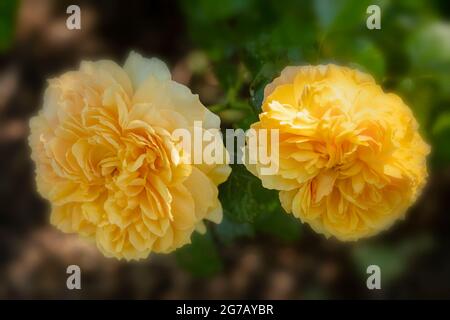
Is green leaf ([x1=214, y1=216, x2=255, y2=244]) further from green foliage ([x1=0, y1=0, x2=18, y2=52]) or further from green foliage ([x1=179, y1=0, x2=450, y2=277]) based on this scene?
green foliage ([x1=0, y1=0, x2=18, y2=52])

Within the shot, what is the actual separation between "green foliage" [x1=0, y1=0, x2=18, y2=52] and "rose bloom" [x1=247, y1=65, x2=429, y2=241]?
0.72 m

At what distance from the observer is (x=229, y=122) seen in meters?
0.94

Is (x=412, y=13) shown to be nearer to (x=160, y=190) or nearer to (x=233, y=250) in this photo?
(x=233, y=250)

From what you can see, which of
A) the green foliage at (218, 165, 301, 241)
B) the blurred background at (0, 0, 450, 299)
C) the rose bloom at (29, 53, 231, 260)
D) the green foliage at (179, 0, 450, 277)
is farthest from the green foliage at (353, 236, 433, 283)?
the rose bloom at (29, 53, 231, 260)

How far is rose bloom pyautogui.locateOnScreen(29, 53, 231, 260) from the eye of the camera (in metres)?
0.70

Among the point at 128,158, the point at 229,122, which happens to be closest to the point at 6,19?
the point at 229,122

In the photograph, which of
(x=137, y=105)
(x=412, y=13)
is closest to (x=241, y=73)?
(x=137, y=105)

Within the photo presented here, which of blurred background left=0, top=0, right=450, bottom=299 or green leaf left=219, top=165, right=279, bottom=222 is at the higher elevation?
blurred background left=0, top=0, right=450, bottom=299

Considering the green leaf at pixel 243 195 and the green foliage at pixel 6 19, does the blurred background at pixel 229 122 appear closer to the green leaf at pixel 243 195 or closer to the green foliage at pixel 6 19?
the green foliage at pixel 6 19

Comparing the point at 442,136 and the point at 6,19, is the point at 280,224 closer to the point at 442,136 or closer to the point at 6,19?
the point at 442,136

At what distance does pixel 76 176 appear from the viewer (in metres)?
0.73

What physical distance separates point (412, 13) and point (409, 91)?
0.29 meters

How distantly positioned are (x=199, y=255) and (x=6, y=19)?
612 millimetres

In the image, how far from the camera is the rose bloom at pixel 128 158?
0.70 meters
